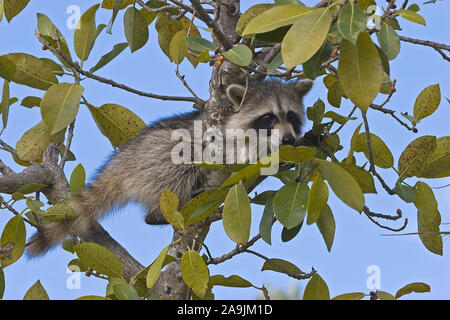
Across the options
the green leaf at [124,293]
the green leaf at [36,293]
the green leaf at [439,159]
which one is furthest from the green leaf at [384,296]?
the green leaf at [36,293]

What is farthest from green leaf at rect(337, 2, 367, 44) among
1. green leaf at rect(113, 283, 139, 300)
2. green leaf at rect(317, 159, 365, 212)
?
green leaf at rect(113, 283, 139, 300)

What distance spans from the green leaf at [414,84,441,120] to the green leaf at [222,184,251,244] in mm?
1042

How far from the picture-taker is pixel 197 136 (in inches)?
128

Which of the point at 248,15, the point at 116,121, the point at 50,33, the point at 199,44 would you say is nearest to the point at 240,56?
the point at 199,44

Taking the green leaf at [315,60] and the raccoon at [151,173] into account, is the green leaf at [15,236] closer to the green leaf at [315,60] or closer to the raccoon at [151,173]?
the raccoon at [151,173]

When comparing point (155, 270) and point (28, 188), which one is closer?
point (155, 270)

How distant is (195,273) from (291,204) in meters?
0.41

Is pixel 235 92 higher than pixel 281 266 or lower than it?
higher

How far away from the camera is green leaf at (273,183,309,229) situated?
6.45 ft

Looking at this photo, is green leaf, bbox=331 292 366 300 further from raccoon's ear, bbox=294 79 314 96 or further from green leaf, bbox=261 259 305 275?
raccoon's ear, bbox=294 79 314 96

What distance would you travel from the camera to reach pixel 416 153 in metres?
2.40

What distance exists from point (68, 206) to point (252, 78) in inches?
55.1

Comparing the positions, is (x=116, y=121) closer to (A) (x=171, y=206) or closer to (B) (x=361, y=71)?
(A) (x=171, y=206)

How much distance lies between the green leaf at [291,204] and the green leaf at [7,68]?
4.78 ft
